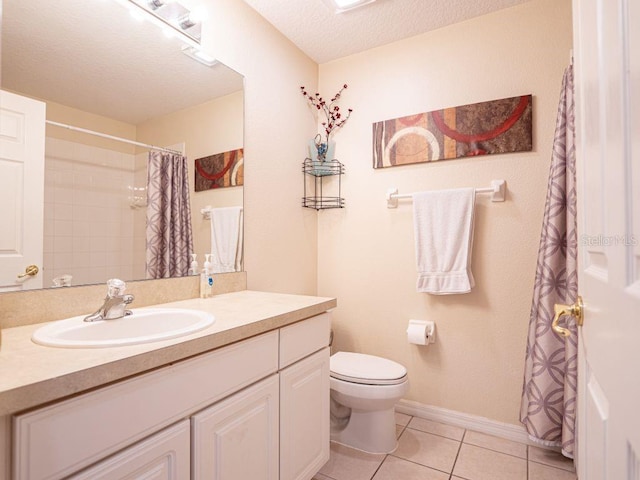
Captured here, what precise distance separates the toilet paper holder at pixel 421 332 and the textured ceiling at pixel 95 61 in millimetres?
1743

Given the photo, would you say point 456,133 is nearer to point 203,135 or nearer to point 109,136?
point 203,135

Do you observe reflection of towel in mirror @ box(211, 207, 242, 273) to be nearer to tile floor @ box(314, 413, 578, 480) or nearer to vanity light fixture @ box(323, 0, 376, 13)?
tile floor @ box(314, 413, 578, 480)

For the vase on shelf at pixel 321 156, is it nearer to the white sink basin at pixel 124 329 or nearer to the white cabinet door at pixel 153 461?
the white sink basin at pixel 124 329

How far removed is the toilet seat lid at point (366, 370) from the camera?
5.70 ft

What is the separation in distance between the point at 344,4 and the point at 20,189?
5.88 feet

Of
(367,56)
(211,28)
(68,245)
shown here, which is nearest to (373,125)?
(367,56)

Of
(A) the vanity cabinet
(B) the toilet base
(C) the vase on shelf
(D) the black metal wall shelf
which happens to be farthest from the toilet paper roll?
(C) the vase on shelf

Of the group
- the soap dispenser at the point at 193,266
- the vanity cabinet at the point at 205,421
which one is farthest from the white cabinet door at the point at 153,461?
the soap dispenser at the point at 193,266

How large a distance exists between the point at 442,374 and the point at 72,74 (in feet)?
7.80

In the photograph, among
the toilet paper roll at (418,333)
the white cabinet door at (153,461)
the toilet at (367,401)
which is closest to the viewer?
the white cabinet door at (153,461)

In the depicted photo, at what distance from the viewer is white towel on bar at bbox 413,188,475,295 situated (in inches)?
77.1

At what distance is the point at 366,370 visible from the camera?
1841mm

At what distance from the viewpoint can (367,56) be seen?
2.38 metres

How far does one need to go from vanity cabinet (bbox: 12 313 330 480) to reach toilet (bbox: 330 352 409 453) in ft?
0.88
